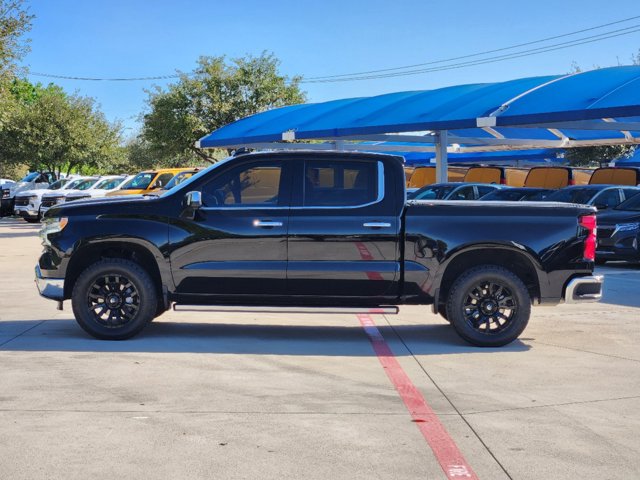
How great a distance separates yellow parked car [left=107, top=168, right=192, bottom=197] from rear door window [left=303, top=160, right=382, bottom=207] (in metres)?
18.5

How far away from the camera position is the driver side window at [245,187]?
9.20 m

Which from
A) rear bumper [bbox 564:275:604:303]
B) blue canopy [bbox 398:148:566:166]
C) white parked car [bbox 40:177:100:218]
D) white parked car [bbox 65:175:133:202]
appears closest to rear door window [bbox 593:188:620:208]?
rear bumper [bbox 564:275:604:303]

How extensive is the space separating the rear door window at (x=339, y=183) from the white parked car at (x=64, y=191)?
26.8 m

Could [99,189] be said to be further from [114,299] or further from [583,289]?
[583,289]

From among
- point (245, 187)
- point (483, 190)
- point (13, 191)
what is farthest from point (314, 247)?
point (13, 191)

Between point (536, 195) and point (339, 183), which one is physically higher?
point (339, 183)

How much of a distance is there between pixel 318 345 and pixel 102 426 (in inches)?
139

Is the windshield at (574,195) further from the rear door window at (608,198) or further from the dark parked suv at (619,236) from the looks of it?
the dark parked suv at (619,236)

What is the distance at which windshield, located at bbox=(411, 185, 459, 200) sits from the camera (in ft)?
80.9

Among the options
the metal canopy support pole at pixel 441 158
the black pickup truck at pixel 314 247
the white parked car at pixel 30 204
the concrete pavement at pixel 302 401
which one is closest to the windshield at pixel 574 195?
the concrete pavement at pixel 302 401

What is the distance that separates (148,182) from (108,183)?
8.36 meters

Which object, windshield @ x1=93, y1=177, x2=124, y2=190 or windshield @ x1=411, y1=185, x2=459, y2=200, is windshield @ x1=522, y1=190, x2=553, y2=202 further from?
windshield @ x1=93, y1=177, x2=124, y2=190

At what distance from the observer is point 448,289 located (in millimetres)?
9359

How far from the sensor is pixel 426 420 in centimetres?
617
